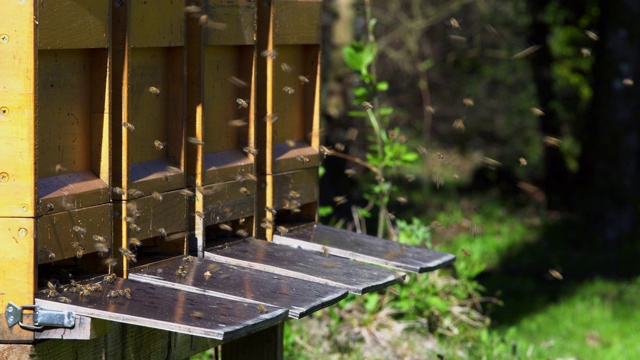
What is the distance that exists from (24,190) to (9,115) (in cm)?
21

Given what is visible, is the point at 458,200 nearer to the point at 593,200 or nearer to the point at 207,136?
the point at 593,200

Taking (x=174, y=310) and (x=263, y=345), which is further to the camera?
(x=263, y=345)

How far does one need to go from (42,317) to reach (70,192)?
38cm

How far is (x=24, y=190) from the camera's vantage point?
2.72 metres

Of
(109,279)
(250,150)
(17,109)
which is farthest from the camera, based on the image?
(250,150)

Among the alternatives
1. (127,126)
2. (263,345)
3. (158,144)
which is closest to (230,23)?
(158,144)

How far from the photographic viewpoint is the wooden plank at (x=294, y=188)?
4078 mm

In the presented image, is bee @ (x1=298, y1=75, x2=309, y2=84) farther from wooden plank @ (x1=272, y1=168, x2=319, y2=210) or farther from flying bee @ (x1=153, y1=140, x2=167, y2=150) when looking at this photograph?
flying bee @ (x1=153, y1=140, x2=167, y2=150)

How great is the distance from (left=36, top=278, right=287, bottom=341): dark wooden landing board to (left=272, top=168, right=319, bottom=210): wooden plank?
1.06 meters

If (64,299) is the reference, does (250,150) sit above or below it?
above

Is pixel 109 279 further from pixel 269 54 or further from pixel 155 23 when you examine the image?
pixel 269 54

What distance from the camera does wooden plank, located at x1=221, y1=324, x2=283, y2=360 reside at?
421cm

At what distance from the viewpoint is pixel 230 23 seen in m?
3.69

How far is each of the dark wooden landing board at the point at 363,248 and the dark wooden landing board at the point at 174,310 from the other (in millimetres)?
988
